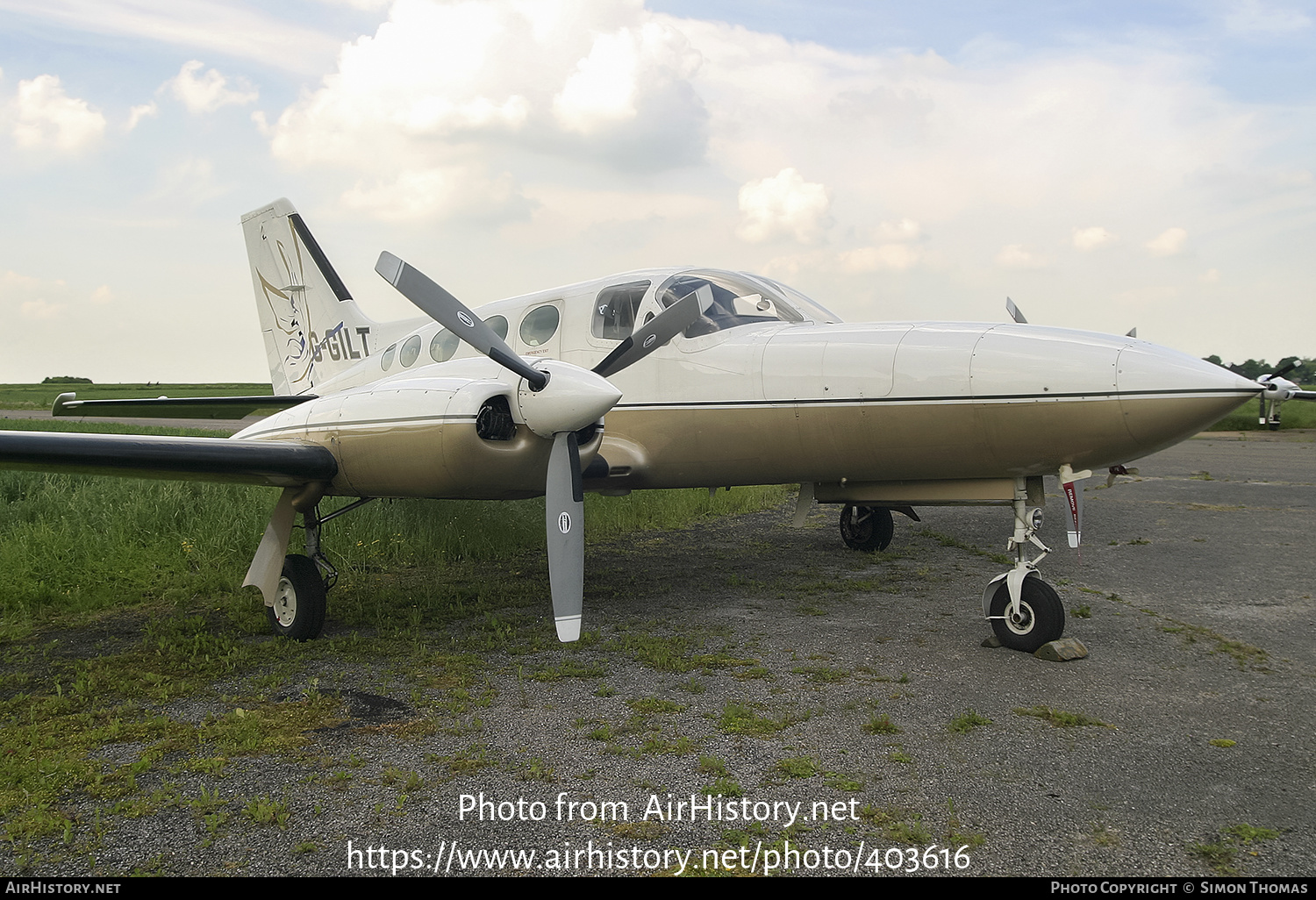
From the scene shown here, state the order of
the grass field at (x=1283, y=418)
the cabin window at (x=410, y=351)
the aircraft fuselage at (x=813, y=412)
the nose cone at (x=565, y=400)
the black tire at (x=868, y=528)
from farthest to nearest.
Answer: the grass field at (x=1283, y=418), the black tire at (x=868, y=528), the cabin window at (x=410, y=351), the nose cone at (x=565, y=400), the aircraft fuselage at (x=813, y=412)

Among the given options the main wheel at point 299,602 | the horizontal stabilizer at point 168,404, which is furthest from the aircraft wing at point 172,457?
the horizontal stabilizer at point 168,404

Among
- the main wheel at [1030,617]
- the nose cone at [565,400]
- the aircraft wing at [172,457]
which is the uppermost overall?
the nose cone at [565,400]

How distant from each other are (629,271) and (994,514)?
8879 mm

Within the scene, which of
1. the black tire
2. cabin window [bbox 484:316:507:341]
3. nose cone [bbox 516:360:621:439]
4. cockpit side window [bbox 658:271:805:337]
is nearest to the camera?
nose cone [bbox 516:360:621:439]

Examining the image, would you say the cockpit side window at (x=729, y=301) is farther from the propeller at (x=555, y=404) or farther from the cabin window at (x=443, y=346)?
the cabin window at (x=443, y=346)

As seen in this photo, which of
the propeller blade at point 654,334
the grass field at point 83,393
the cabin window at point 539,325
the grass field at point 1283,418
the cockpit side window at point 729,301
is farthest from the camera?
the grass field at point 83,393

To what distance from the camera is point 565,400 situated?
553cm

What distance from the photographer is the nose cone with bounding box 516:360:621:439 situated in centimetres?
Result: 550

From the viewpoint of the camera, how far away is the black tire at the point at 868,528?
1015 cm

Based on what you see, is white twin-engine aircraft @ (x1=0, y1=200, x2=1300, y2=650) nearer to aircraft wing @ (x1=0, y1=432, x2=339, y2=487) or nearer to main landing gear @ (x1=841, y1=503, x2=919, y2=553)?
aircraft wing @ (x1=0, y1=432, x2=339, y2=487)

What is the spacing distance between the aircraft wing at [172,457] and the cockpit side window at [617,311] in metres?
2.47

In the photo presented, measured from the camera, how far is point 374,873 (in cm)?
303

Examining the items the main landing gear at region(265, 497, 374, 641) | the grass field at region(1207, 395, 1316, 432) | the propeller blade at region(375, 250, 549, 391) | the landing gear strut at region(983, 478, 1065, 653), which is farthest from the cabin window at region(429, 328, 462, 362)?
the grass field at region(1207, 395, 1316, 432)
